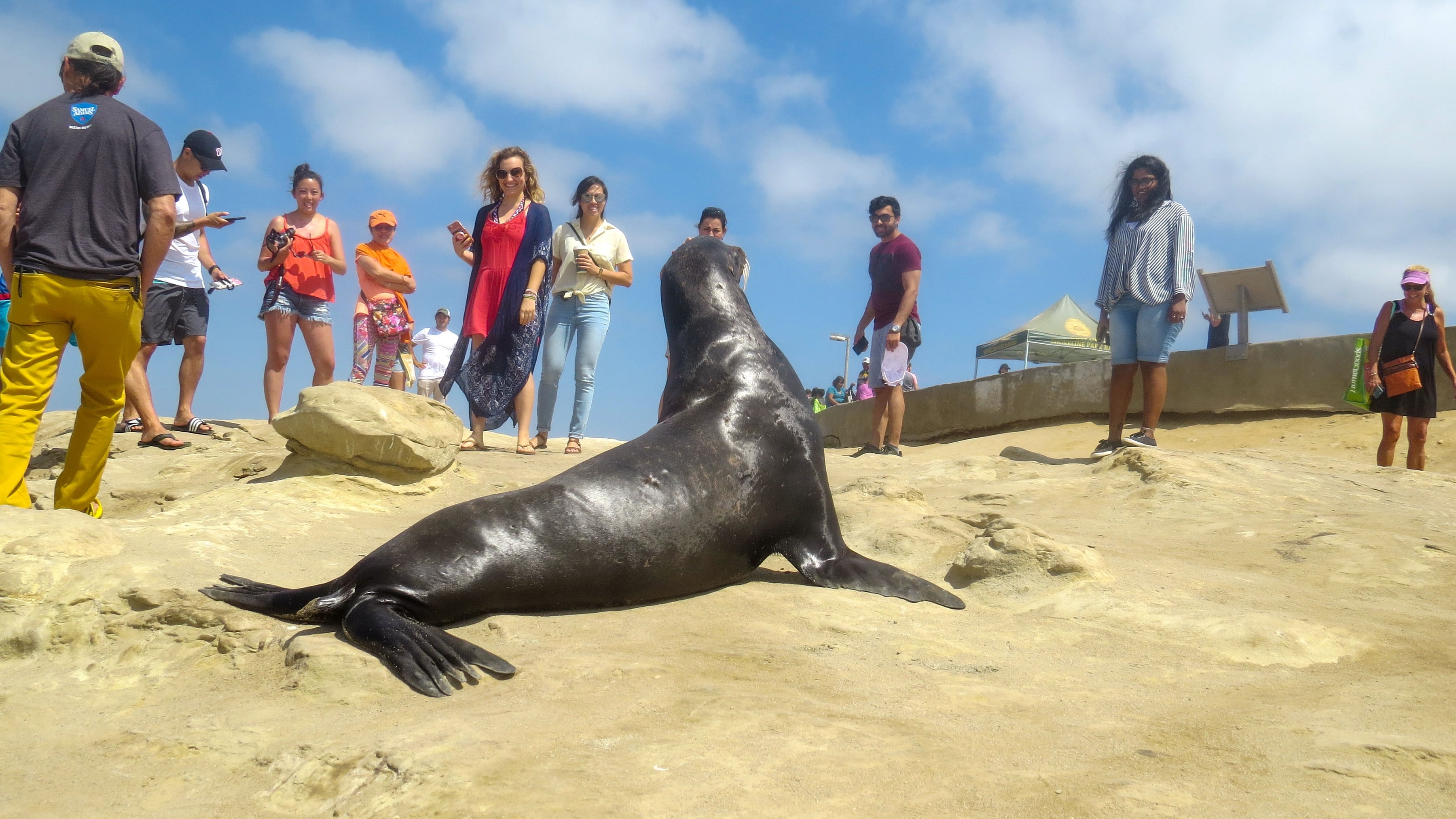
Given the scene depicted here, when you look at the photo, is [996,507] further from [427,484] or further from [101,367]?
[101,367]

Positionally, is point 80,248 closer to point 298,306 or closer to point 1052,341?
point 298,306

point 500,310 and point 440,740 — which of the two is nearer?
point 440,740

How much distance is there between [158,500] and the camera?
5.25m

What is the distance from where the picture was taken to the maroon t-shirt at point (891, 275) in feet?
23.8

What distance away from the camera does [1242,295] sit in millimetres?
8508

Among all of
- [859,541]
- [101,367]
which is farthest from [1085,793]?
[101,367]

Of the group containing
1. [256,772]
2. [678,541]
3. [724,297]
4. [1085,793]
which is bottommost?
[256,772]

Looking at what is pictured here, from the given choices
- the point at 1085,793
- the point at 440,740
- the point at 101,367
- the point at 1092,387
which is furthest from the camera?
the point at 1092,387

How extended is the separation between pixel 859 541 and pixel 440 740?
2.51 m

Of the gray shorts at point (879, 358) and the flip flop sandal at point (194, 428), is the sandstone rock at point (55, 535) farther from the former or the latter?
the gray shorts at point (879, 358)

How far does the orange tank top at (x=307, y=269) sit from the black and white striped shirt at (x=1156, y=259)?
5502 mm

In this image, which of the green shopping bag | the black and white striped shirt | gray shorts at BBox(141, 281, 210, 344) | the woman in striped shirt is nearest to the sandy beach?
the woman in striped shirt

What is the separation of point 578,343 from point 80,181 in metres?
3.24

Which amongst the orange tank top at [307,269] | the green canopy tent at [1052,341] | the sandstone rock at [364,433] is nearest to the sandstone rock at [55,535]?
the sandstone rock at [364,433]
